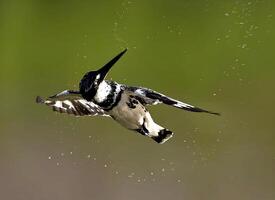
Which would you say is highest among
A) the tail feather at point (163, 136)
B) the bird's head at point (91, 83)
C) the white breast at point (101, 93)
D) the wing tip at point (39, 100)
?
the bird's head at point (91, 83)

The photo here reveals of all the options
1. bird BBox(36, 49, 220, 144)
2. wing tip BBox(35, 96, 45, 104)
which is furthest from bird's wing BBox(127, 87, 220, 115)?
wing tip BBox(35, 96, 45, 104)

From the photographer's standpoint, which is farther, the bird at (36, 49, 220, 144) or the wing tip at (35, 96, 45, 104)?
the wing tip at (35, 96, 45, 104)

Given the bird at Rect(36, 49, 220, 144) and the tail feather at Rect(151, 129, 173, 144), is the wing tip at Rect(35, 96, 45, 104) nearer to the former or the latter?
the bird at Rect(36, 49, 220, 144)

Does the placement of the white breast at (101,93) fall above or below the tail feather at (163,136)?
above

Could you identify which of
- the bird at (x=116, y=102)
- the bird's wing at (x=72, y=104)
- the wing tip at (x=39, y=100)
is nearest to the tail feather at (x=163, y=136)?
the bird at (x=116, y=102)

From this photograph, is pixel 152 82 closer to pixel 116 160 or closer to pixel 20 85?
pixel 116 160

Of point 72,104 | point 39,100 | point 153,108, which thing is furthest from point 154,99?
point 39,100

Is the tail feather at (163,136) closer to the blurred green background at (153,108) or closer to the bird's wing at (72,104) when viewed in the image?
the blurred green background at (153,108)
